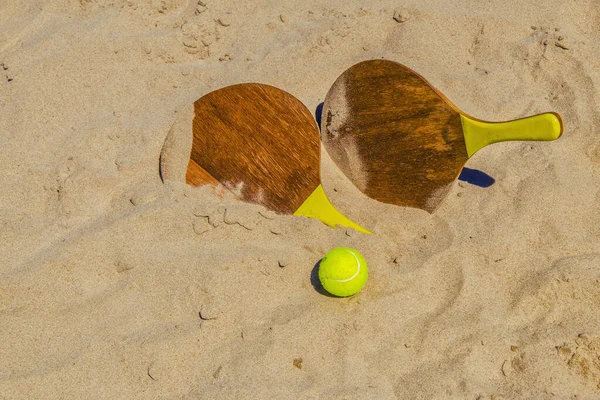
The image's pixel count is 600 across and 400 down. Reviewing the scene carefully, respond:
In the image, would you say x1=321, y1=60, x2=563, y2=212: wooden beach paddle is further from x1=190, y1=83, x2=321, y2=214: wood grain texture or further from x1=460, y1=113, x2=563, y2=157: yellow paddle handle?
x1=190, y1=83, x2=321, y2=214: wood grain texture

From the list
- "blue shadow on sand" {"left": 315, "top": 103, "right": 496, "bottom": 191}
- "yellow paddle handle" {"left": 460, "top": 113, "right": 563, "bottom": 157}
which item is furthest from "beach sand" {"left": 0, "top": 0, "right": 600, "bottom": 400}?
"yellow paddle handle" {"left": 460, "top": 113, "right": 563, "bottom": 157}

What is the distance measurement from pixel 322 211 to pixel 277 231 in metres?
0.20

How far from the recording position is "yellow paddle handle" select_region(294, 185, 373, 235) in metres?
2.18

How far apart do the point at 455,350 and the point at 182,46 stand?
186cm

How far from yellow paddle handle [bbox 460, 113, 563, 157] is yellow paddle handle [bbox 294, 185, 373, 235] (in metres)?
0.51

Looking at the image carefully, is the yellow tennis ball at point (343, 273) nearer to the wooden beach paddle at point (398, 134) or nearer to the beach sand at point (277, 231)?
the beach sand at point (277, 231)

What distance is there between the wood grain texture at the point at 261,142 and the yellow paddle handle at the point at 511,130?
0.58m

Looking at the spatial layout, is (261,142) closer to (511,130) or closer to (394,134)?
(394,134)

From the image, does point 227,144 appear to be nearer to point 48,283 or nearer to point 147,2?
point 48,283

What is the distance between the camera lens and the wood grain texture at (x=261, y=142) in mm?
2260

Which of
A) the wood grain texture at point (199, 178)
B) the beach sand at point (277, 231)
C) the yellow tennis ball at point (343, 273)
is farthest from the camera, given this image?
the wood grain texture at point (199, 178)

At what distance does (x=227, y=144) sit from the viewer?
2.28 meters

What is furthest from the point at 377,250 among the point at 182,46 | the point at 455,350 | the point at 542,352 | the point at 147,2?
the point at 147,2

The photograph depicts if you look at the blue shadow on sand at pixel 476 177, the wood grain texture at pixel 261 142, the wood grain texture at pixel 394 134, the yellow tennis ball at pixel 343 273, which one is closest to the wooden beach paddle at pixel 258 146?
the wood grain texture at pixel 261 142
